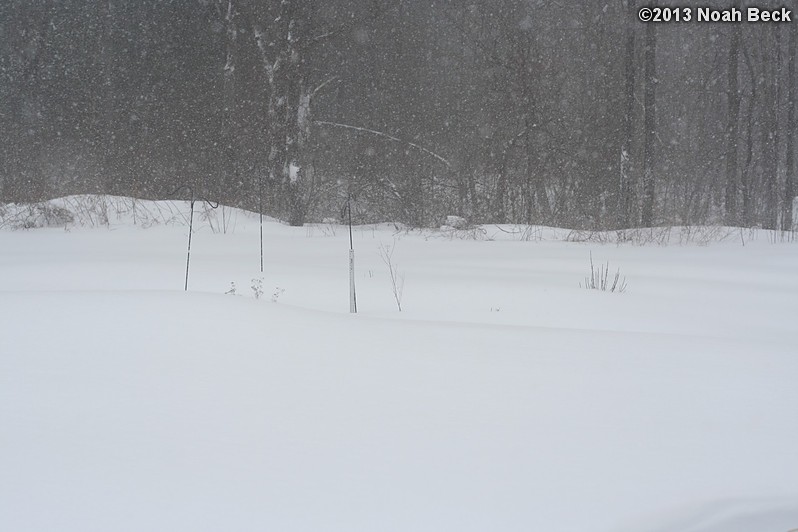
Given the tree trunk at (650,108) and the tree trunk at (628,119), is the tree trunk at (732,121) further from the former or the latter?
the tree trunk at (628,119)

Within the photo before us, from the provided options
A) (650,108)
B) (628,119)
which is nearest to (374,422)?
(628,119)

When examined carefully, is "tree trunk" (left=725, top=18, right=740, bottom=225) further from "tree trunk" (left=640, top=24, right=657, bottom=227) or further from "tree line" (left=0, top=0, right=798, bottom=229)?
"tree trunk" (left=640, top=24, right=657, bottom=227)

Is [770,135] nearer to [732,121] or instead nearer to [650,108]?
[732,121]

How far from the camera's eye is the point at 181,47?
1914 cm

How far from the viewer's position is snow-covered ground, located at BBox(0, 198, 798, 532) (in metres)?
1.82

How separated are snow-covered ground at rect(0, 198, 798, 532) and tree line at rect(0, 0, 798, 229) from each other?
11.3m

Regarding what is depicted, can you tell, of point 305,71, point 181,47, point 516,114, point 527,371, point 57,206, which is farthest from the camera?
point 181,47

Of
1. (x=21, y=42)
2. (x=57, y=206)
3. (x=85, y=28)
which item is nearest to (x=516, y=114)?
(x=57, y=206)

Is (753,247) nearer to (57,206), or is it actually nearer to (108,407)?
(108,407)

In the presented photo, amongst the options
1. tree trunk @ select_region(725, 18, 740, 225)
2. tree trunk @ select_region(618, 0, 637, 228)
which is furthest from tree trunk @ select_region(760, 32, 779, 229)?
tree trunk @ select_region(618, 0, 637, 228)

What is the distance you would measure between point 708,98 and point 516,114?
26.2 feet

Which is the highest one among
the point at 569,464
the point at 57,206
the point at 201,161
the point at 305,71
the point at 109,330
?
the point at 305,71

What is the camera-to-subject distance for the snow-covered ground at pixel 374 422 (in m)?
1.82

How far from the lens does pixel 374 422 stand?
7.52 ft
